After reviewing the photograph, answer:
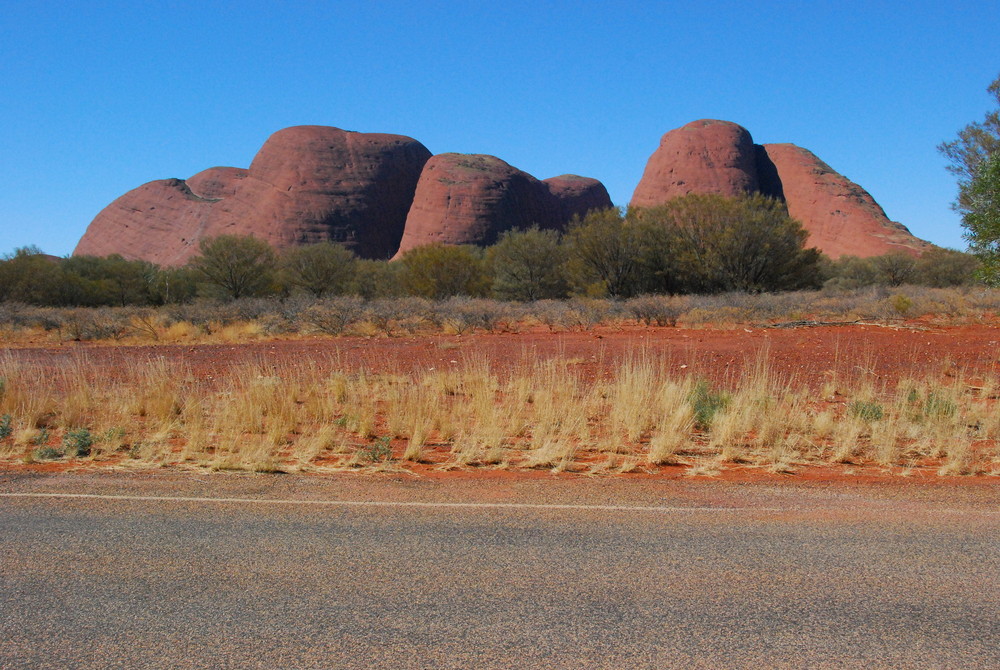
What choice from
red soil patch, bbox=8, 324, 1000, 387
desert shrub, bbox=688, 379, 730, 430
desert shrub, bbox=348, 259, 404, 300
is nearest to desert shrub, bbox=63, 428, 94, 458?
red soil patch, bbox=8, 324, 1000, 387

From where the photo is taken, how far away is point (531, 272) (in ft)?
127

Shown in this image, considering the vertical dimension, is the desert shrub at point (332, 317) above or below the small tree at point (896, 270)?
below

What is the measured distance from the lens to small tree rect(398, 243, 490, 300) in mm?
37938

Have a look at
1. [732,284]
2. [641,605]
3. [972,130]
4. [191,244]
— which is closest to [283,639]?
[641,605]

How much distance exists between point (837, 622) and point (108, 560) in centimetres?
394

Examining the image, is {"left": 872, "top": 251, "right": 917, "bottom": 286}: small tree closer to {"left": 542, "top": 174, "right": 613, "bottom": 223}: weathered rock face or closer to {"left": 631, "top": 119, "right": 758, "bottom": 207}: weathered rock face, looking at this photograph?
{"left": 631, "top": 119, "right": 758, "bottom": 207}: weathered rock face

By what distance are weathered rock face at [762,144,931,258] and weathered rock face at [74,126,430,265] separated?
37522 mm

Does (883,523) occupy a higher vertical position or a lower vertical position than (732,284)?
lower

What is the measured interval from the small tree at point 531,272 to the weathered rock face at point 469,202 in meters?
27.5

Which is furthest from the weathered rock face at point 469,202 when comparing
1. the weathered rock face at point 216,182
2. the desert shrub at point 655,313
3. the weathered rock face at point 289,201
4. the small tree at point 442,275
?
the desert shrub at point 655,313

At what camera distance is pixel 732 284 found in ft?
115

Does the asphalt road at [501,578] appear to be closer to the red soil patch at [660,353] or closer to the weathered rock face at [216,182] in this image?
the red soil patch at [660,353]

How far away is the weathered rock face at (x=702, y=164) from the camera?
74.6 metres

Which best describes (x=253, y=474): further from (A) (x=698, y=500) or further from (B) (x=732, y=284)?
(B) (x=732, y=284)
